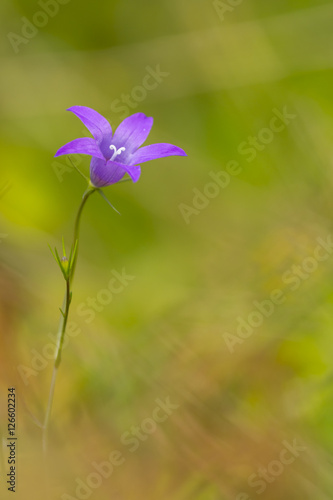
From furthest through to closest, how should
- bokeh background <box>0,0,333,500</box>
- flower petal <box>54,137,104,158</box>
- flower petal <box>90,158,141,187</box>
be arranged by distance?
1. bokeh background <box>0,0,333,500</box>
2. flower petal <box>90,158,141,187</box>
3. flower petal <box>54,137,104,158</box>

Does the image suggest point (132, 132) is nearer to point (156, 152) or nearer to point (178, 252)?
point (156, 152)

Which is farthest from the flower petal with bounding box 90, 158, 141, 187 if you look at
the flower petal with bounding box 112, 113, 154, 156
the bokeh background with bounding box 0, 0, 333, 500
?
the bokeh background with bounding box 0, 0, 333, 500

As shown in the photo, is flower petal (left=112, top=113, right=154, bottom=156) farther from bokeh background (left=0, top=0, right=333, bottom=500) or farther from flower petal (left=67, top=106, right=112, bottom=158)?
bokeh background (left=0, top=0, right=333, bottom=500)

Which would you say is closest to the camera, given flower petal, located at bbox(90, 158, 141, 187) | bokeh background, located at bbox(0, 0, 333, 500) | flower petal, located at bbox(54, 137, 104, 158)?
flower petal, located at bbox(54, 137, 104, 158)

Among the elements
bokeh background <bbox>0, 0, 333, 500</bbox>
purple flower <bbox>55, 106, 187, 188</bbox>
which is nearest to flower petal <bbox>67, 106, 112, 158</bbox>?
purple flower <bbox>55, 106, 187, 188</bbox>

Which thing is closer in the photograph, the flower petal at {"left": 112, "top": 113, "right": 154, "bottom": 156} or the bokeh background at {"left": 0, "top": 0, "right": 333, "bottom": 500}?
the flower petal at {"left": 112, "top": 113, "right": 154, "bottom": 156}

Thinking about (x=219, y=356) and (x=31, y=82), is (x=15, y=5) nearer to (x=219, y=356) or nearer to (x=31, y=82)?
(x=31, y=82)

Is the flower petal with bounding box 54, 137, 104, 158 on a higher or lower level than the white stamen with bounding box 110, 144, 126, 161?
lower

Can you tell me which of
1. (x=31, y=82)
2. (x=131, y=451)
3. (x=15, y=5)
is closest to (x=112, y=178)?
(x=131, y=451)
